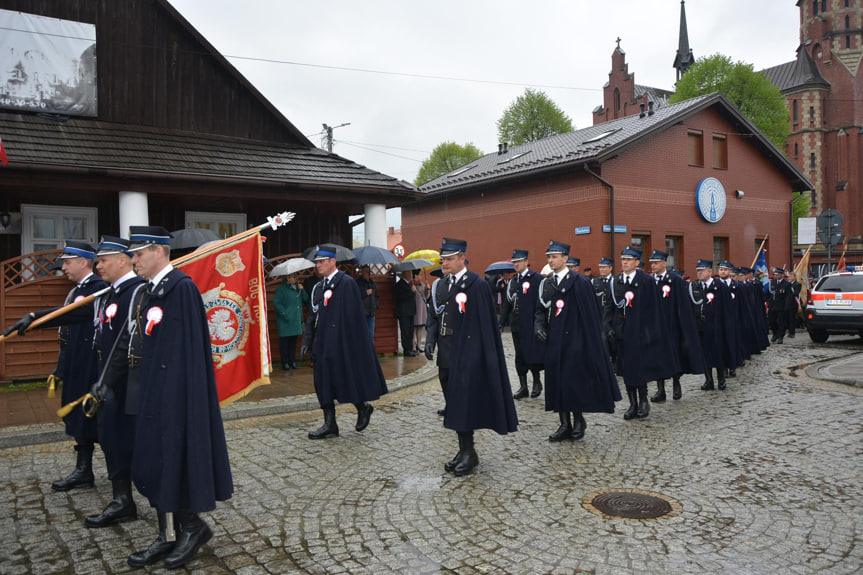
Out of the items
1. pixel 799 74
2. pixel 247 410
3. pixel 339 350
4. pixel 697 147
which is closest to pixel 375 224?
pixel 247 410

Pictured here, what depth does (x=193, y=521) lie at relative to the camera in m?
4.12

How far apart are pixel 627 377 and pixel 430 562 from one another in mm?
4876

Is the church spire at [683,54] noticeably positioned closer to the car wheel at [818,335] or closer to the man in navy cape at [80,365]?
the car wheel at [818,335]

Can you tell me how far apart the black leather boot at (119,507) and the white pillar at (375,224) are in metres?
10.5

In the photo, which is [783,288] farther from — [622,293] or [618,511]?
[618,511]

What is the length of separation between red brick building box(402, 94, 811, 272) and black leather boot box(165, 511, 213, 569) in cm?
1989

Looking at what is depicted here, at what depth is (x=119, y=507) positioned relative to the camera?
15.5ft

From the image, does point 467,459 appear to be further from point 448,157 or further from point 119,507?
point 448,157

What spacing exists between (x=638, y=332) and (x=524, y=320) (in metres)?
2.01

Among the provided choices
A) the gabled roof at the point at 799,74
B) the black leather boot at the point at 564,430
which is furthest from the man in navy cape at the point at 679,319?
the gabled roof at the point at 799,74

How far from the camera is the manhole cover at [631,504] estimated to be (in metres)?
4.84

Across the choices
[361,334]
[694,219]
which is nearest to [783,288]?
[694,219]

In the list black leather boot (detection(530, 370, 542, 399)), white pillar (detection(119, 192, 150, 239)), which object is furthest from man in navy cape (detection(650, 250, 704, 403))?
white pillar (detection(119, 192, 150, 239))

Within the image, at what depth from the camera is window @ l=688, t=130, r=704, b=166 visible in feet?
85.6
